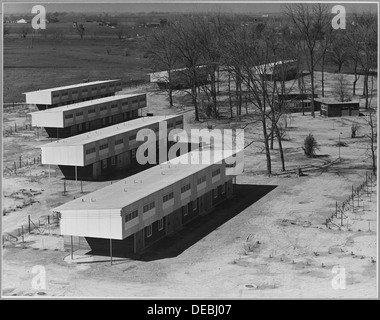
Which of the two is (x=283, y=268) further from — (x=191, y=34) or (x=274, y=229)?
(x=191, y=34)

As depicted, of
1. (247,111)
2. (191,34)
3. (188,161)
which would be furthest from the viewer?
(191,34)

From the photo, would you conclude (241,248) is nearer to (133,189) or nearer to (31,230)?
(133,189)

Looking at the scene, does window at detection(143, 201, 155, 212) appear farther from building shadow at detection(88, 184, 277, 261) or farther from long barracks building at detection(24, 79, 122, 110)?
long barracks building at detection(24, 79, 122, 110)

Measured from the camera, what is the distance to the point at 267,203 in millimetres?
45625

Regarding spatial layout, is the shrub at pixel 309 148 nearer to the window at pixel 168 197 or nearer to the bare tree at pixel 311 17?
the window at pixel 168 197

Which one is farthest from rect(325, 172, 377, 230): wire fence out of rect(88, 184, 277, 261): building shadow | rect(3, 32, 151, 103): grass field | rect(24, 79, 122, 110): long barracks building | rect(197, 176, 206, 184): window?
rect(3, 32, 151, 103): grass field

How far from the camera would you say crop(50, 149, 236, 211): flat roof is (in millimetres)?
35344

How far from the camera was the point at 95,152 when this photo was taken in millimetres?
52281

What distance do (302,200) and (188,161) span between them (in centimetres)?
689

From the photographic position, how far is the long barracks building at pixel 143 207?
34625mm

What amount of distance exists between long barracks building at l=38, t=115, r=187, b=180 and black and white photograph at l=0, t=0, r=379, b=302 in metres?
0.10

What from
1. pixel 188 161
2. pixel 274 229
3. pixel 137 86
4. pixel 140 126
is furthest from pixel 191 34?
pixel 274 229

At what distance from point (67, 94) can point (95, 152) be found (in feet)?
93.4

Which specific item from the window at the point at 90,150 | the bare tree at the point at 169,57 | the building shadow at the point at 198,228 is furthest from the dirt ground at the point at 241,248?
the bare tree at the point at 169,57
